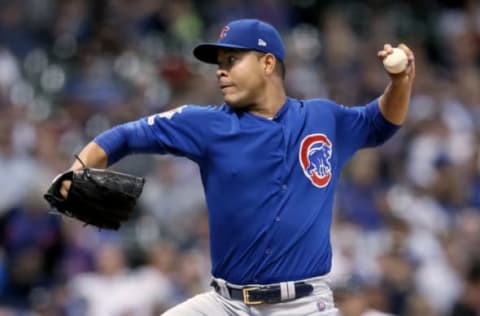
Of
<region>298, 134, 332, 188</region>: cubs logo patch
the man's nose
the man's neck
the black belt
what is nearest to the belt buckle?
the black belt

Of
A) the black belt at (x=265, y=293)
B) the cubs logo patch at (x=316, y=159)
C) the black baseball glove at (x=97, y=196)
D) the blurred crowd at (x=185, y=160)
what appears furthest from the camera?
the blurred crowd at (x=185, y=160)

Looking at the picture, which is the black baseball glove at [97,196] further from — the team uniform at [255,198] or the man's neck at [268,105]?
the man's neck at [268,105]

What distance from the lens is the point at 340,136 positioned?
6.16 m

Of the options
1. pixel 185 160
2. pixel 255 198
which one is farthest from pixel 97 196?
pixel 185 160

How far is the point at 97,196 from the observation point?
5688 millimetres

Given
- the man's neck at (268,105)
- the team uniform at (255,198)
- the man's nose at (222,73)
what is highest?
the man's nose at (222,73)

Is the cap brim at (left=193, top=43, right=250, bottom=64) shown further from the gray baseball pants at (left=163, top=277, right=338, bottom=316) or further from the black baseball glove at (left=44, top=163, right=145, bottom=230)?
the gray baseball pants at (left=163, top=277, right=338, bottom=316)

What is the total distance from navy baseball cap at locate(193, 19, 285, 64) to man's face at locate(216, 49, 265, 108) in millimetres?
44

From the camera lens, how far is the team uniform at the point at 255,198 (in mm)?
5789

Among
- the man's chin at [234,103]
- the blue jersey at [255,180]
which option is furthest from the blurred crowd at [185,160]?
the man's chin at [234,103]

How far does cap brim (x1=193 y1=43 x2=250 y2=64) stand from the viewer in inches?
235

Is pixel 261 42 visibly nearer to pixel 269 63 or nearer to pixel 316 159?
pixel 269 63

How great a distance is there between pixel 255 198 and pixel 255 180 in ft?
0.27

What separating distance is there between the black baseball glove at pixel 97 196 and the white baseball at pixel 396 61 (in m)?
1.26
